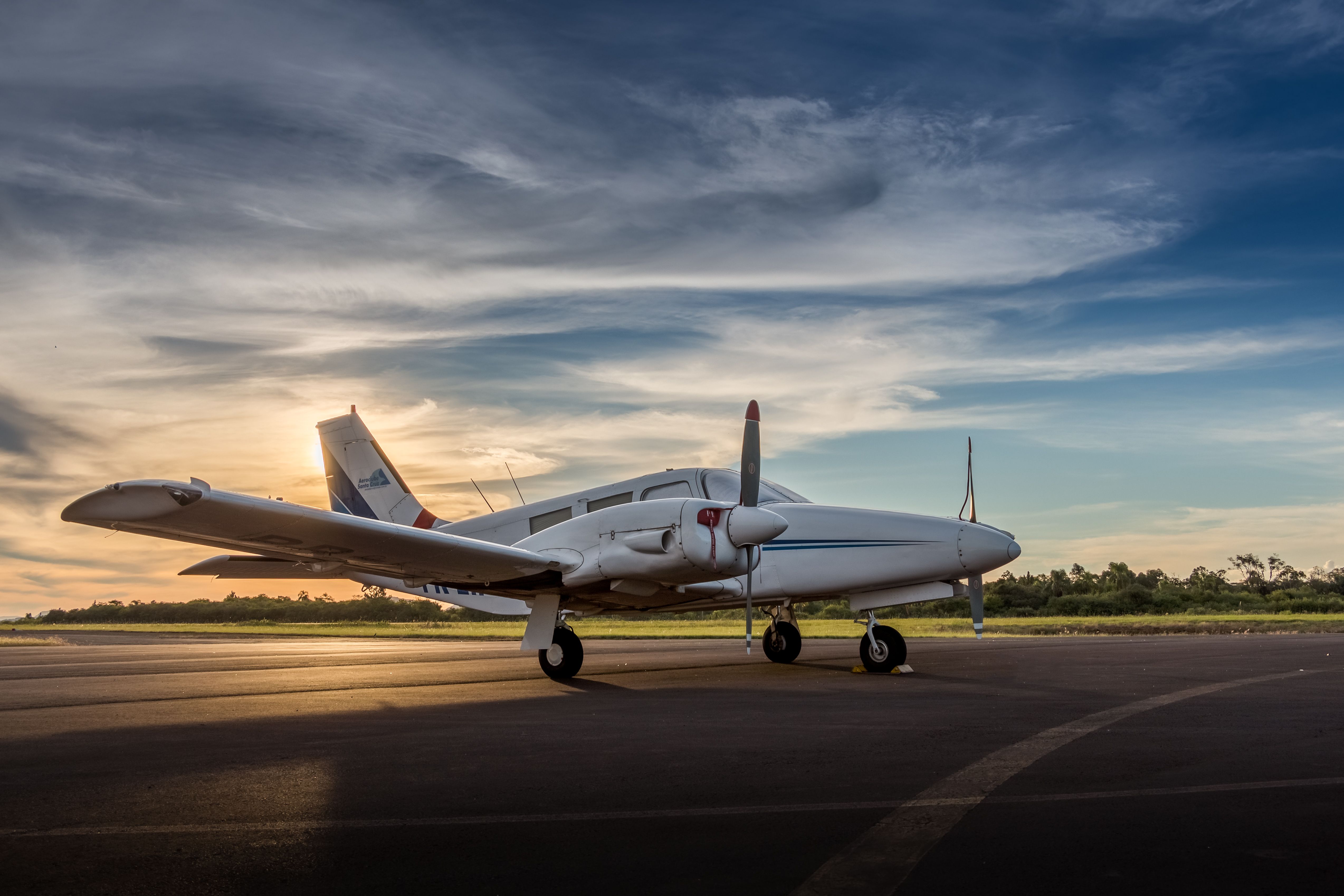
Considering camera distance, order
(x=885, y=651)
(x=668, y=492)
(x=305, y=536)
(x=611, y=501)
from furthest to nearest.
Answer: (x=611, y=501)
(x=668, y=492)
(x=885, y=651)
(x=305, y=536)

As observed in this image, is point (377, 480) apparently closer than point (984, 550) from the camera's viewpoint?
No

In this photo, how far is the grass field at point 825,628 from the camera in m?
33.1

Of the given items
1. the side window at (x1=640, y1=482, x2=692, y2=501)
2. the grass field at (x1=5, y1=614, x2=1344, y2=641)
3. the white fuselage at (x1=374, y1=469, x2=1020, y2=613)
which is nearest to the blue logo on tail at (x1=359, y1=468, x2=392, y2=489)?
the white fuselage at (x1=374, y1=469, x2=1020, y2=613)

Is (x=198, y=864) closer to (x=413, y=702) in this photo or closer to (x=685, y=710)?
(x=685, y=710)

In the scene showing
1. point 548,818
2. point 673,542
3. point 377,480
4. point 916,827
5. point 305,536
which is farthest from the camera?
point 377,480

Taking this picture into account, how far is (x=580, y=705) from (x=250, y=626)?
5206 centimetres

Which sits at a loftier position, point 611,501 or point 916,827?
point 611,501

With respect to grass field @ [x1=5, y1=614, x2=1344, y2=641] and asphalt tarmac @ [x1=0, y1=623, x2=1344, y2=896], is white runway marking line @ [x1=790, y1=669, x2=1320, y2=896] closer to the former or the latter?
asphalt tarmac @ [x1=0, y1=623, x2=1344, y2=896]

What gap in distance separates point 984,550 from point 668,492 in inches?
187

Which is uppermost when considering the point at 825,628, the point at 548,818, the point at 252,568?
the point at 252,568

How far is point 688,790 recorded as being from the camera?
18.7ft

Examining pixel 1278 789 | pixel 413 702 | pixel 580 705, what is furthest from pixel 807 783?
pixel 413 702

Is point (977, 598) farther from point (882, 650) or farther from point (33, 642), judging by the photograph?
point (33, 642)

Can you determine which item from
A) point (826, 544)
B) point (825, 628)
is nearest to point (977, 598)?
point (826, 544)
